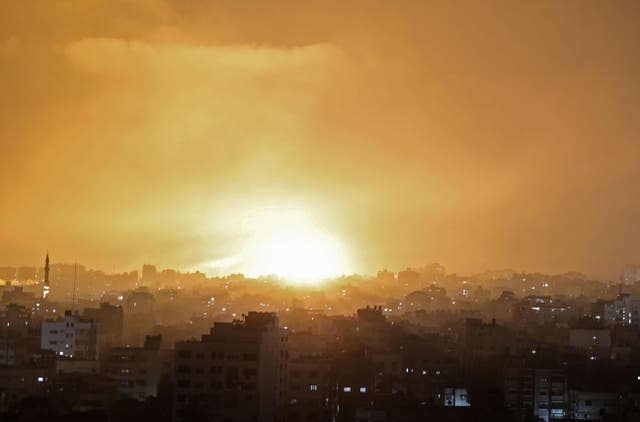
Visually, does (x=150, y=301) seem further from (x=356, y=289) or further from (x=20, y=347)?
(x=20, y=347)

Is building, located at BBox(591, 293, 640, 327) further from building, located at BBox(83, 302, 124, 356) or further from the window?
the window

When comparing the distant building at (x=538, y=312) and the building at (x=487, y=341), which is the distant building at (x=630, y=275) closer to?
the distant building at (x=538, y=312)

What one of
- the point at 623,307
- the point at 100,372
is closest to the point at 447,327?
the point at 623,307

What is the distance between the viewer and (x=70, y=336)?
4075cm

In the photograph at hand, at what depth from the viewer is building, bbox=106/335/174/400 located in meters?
30.5

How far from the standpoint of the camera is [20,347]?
1524 inches

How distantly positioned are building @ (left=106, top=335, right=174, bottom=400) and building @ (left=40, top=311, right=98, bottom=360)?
6.67m

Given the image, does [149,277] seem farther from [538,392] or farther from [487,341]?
[538,392]

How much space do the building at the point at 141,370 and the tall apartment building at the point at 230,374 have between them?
561 centimetres

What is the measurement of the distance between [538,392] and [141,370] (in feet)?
27.6

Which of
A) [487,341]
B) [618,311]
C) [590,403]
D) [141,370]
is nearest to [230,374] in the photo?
[141,370]

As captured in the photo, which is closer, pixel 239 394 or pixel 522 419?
pixel 239 394

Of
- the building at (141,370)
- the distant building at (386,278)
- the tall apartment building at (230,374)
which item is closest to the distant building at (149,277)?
the distant building at (386,278)

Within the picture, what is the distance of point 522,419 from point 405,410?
3.09 m
